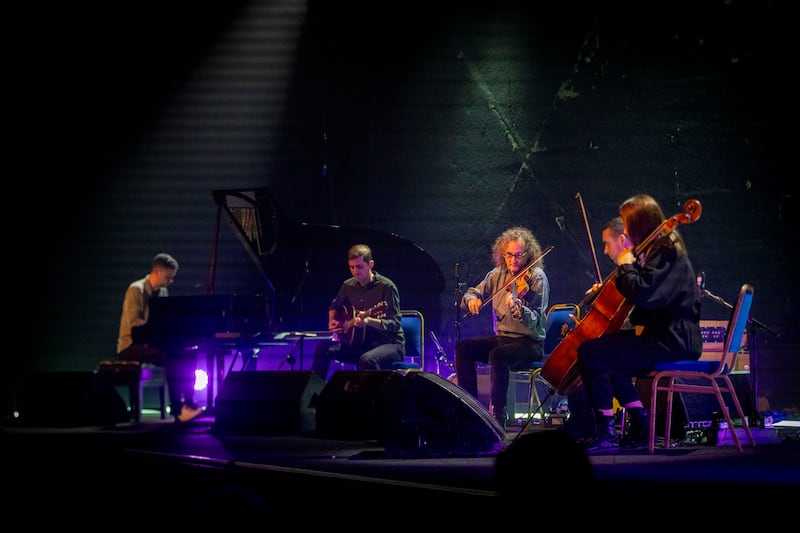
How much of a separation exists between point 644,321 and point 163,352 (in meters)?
3.80

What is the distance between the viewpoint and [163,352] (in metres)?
6.39

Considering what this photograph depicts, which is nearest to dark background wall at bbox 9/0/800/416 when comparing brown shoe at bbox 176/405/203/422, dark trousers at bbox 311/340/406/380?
dark trousers at bbox 311/340/406/380

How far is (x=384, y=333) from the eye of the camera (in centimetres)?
611

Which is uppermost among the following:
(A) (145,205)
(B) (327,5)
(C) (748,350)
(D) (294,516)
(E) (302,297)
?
(B) (327,5)

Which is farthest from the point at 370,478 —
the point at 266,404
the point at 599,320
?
the point at 266,404

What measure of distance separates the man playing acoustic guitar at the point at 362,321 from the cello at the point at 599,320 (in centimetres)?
183

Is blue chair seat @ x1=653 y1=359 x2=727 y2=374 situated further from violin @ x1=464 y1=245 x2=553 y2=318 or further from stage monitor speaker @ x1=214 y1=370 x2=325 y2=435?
stage monitor speaker @ x1=214 y1=370 x2=325 y2=435

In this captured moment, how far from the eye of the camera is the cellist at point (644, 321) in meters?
3.98

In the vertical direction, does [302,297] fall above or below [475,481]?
above

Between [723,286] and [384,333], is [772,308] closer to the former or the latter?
[723,286]

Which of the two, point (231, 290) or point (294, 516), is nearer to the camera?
point (294, 516)

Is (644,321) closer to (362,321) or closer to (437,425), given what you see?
(437,425)

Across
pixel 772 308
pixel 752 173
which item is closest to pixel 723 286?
pixel 772 308

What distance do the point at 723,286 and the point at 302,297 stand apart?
147 inches
